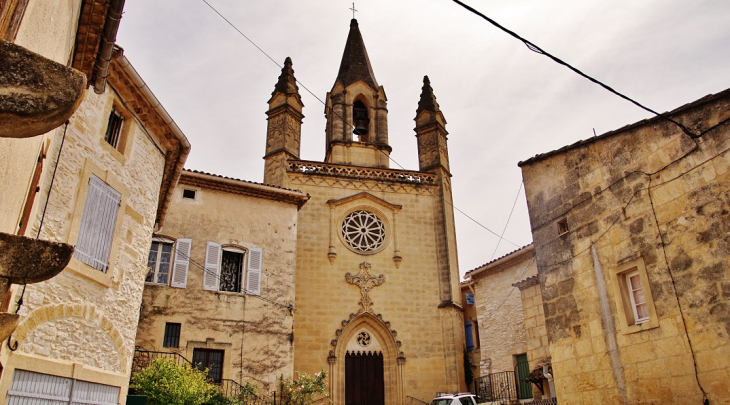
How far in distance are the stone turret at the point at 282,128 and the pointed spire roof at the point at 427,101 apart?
18.7 ft

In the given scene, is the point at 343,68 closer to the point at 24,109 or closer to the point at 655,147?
the point at 655,147

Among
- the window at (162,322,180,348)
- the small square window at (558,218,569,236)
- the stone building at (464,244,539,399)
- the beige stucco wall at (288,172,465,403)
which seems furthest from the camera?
the beige stucco wall at (288,172,465,403)

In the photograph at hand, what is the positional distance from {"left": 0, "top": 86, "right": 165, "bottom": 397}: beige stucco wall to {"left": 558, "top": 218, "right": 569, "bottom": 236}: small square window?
7433 mm

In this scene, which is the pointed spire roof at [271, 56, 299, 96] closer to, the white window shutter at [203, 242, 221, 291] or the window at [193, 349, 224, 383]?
the white window shutter at [203, 242, 221, 291]

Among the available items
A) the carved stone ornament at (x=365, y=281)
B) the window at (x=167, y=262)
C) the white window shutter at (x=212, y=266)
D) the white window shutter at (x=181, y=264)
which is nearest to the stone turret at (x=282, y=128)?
the carved stone ornament at (x=365, y=281)

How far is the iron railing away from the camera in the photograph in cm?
1666

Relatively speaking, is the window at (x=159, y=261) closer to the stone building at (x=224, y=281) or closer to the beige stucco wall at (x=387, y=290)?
the stone building at (x=224, y=281)

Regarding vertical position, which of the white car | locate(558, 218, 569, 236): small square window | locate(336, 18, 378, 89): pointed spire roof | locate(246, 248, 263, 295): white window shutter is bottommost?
the white car

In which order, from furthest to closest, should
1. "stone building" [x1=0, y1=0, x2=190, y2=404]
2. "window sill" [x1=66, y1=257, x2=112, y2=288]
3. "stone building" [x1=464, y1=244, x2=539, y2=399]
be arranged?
"stone building" [x1=464, y1=244, x2=539, y2=399] → "window sill" [x1=66, y1=257, x2=112, y2=288] → "stone building" [x1=0, y1=0, x2=190, y2=404]

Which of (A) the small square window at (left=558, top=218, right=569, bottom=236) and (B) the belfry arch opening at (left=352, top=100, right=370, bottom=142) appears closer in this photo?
(A) the small square window at (left=558, top=218, right=569, bottom=236)

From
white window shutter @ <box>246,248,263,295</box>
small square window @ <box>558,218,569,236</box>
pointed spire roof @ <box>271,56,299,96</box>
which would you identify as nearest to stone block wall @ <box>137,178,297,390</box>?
white window shutter @ <box>246,248,263,295</box>

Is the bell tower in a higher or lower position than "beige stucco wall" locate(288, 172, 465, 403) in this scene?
higher

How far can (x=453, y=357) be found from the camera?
782 inches

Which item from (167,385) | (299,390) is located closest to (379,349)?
(299,390)
